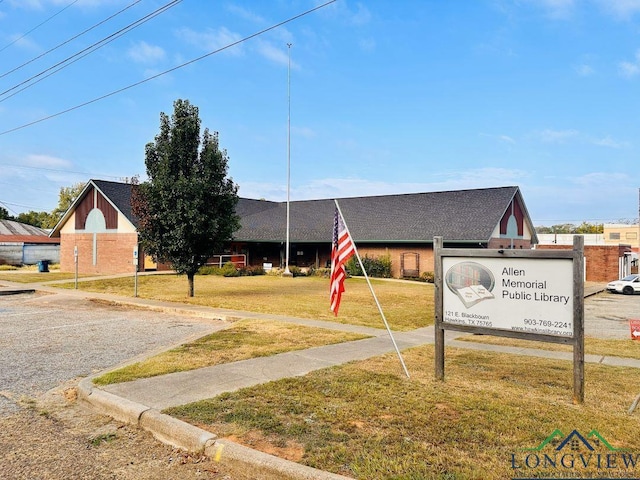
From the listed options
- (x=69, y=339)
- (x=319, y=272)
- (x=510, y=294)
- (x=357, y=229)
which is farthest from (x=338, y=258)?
(x=357, y=229)

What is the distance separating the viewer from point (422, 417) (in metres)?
5.50

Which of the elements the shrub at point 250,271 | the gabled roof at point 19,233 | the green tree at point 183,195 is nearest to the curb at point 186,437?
the green tree at point 183,195

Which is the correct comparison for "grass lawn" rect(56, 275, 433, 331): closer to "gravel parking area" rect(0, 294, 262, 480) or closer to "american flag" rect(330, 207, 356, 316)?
"gravel parking area" rect(0, 294, 262, 480)

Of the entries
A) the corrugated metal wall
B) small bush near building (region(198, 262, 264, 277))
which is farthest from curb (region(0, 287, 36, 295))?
the corrugated metal wall

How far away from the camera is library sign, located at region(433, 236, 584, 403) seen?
623 centimetres

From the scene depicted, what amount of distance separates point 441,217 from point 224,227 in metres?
20.2

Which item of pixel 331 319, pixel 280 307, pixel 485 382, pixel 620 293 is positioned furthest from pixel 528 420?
pixel 620 293

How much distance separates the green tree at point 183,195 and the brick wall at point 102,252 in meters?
14.4

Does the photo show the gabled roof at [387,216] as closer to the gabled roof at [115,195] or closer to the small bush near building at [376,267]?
the gabled roof at [115,195]

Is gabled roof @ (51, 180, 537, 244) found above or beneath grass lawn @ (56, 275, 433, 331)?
above

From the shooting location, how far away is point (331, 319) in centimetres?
1426

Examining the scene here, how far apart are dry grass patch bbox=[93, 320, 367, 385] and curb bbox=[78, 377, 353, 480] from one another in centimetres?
89

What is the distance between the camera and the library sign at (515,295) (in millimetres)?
6234

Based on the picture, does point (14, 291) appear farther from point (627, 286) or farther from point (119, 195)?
point (627, 286)
